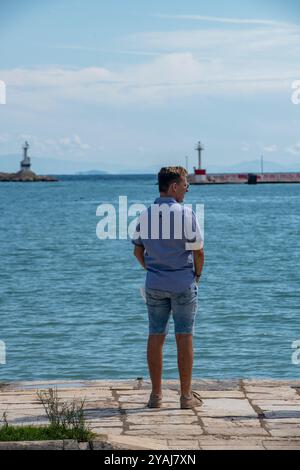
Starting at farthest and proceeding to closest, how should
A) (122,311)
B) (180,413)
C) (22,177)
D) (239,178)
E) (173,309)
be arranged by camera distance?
1. (22,177)
2. (239,178)
3. (122,311)
4. (173,309)
5. (180,413)

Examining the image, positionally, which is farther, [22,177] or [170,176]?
[22,177]

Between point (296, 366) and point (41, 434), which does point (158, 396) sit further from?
point (296, 366)

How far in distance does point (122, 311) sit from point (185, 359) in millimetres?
11046

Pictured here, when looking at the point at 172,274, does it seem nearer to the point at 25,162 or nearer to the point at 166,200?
the point at 166,200

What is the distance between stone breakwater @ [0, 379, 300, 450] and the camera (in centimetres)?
618

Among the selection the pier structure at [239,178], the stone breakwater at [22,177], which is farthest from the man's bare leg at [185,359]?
the stone breakwater at [22,177]

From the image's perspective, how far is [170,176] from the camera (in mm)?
7051

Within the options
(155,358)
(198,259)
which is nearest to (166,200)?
(198,259)

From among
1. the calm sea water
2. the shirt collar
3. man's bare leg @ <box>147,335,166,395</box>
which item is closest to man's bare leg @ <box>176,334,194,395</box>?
man's bare leg @ <box>147,335,166,395</box>

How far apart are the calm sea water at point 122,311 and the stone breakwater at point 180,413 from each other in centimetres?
404

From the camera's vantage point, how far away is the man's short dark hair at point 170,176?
23.1ft

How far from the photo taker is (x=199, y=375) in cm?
1196

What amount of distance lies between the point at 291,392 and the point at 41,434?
2.44 m

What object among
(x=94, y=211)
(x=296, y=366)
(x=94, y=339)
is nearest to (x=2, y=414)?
(x=296, y=366)
